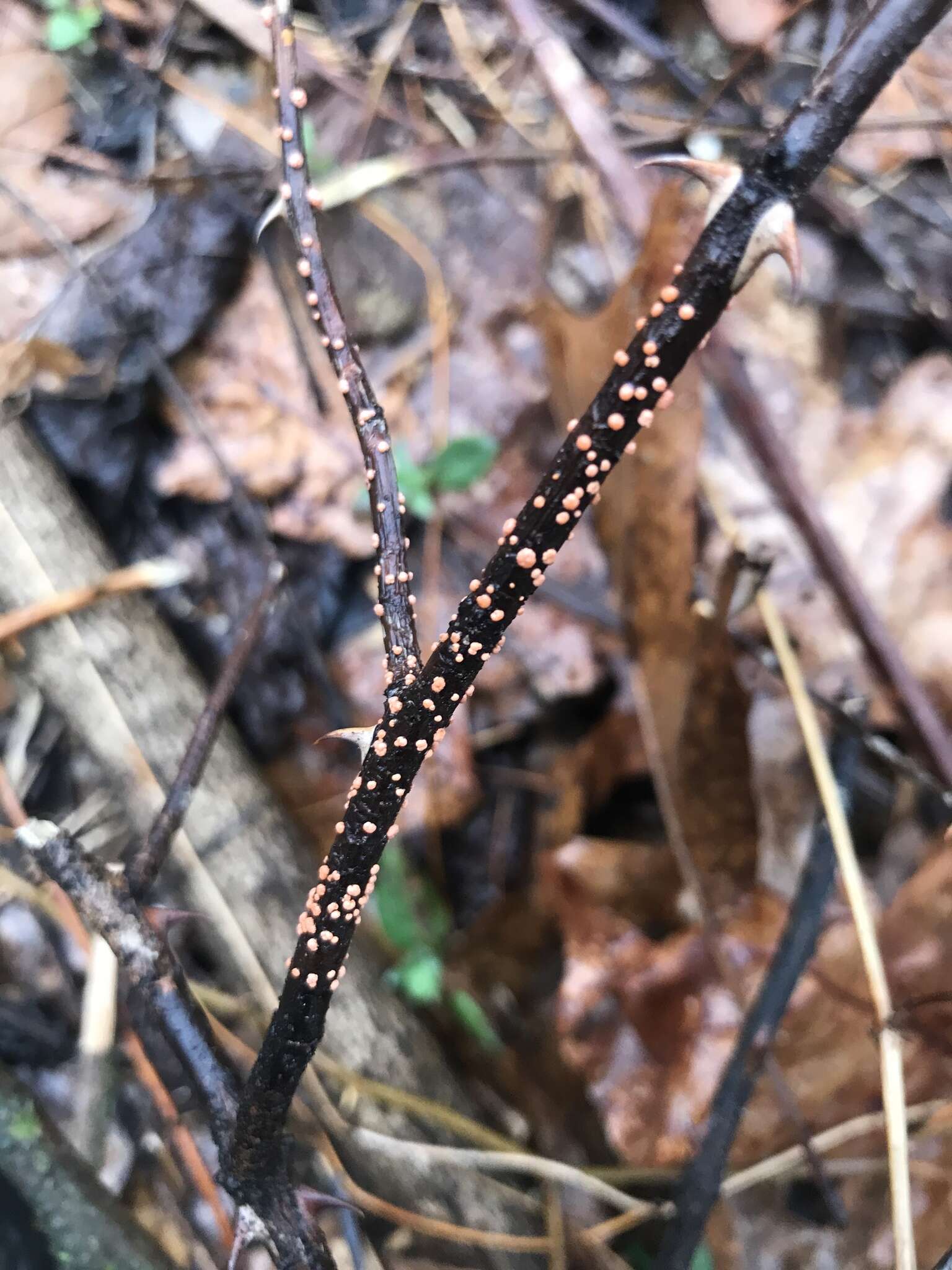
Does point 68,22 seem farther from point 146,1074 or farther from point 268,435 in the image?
point 146,1074

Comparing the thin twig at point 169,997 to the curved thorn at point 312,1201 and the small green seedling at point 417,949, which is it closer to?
the curved thorn at point 312,1201

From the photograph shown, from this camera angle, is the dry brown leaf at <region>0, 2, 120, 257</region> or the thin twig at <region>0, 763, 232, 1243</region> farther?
the dry brown leaf at <region>0, 2, 120, 257</region>

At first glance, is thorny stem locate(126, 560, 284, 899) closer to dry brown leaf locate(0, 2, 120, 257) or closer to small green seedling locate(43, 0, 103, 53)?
dry brown leaf locate(0, 2, 120, 257)

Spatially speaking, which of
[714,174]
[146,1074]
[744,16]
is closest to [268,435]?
[146,1074]

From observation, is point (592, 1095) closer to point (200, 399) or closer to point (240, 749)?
point (240, 749)

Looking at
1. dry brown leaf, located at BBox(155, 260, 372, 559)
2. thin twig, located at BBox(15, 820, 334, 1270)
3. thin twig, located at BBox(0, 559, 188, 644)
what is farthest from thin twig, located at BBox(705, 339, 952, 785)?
thin twig, located at BBox(15, 820, 334, 1270)

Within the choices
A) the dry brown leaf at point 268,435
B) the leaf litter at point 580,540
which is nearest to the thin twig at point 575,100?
the leaf litter at point 580,540
